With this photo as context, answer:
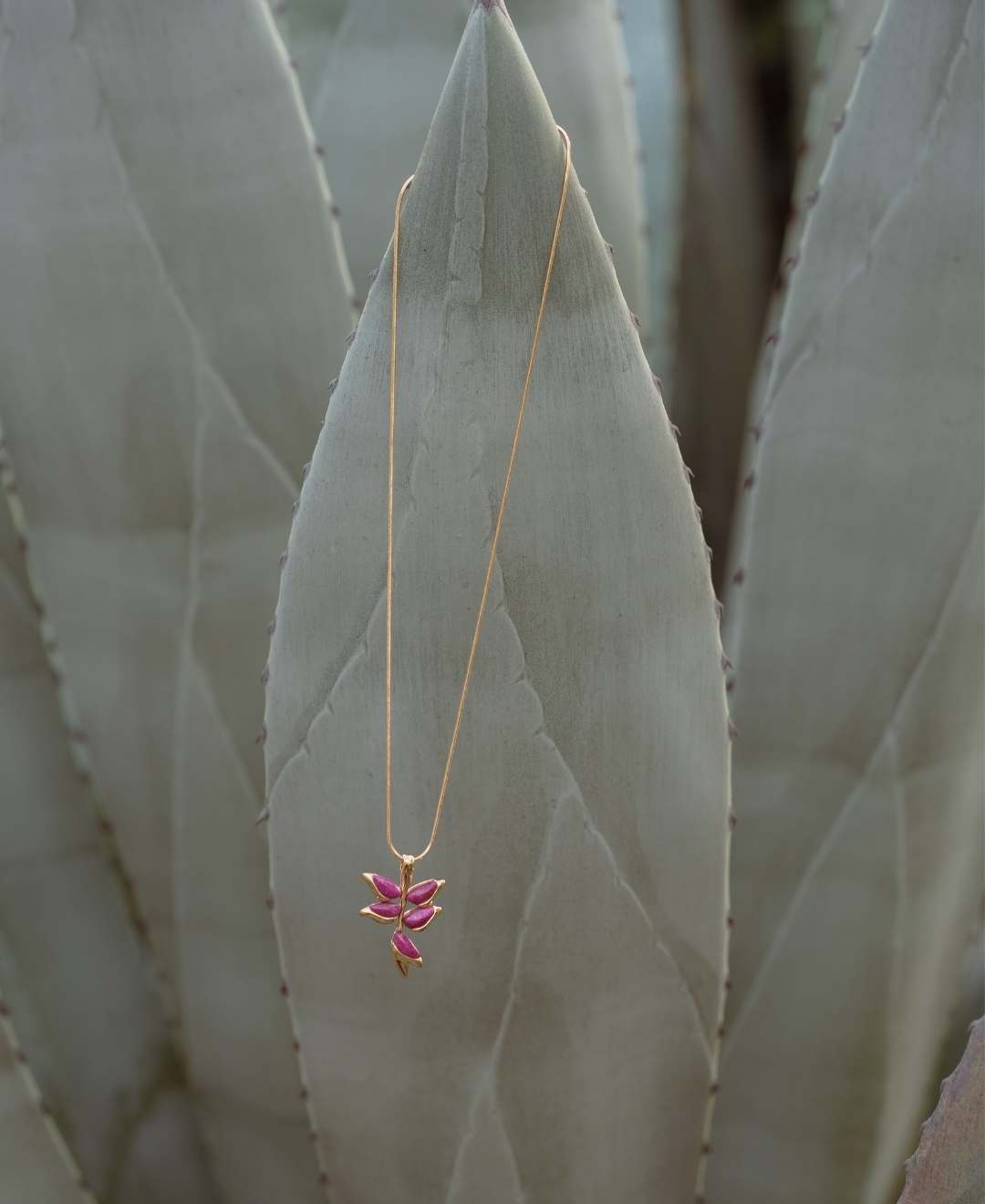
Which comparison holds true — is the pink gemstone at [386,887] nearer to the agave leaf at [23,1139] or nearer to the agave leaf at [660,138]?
the agave leaf at [23,1139]

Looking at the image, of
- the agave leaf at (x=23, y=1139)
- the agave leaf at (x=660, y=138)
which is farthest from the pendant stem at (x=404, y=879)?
the agave leaf at (x=660, y=138)

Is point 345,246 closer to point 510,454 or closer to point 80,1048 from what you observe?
point 510,454

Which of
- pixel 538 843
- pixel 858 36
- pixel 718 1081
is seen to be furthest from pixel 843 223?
pixel 718 1081

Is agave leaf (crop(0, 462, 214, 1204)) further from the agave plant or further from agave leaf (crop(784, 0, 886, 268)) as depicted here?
agave leaf (crop(784, 0, 886, 268))

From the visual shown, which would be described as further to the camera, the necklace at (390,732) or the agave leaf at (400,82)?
the agave leaf at (400,82)

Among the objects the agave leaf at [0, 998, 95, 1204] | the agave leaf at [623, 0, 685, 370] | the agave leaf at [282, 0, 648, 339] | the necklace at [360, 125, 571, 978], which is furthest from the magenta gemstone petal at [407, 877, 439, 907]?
the agave leaf at [623, 0, 685, 370]

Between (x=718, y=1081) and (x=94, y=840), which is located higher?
(x=94, y=840)
